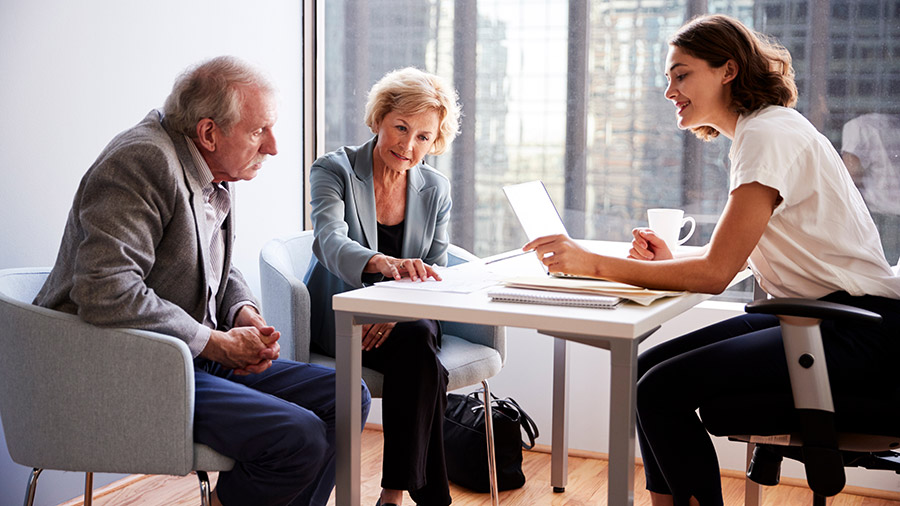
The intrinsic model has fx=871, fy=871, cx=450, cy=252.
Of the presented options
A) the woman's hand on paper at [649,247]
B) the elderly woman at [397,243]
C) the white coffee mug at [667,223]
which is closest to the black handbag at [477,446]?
the elderly woman at [397,243]

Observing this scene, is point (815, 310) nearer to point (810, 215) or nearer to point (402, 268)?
point (810, 215)

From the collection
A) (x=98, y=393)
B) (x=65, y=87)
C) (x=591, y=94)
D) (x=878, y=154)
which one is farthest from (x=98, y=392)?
(x=878, y=154)

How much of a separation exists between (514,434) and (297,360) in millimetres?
811

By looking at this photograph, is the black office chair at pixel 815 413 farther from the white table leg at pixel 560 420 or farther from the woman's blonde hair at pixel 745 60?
the white table leg at pixel 560 420

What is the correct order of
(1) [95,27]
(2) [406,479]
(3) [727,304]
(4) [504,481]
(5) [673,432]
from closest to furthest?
(5) [673,432]
(2) [406,479]
(1) [95,27]
(4) [504,481]
(3) [727,304]

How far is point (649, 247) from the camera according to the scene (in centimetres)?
192

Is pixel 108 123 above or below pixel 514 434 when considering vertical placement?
above

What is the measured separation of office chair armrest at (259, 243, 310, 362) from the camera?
2.05 metres

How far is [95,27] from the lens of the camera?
2240mm

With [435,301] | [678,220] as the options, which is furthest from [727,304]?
[435,301]

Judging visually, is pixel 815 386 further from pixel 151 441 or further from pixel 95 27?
pixel 95 27

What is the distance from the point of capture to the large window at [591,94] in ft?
8.62

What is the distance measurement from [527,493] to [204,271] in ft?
4.27

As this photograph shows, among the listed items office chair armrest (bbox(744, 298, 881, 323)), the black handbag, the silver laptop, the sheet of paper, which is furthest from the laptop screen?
the black handbag
